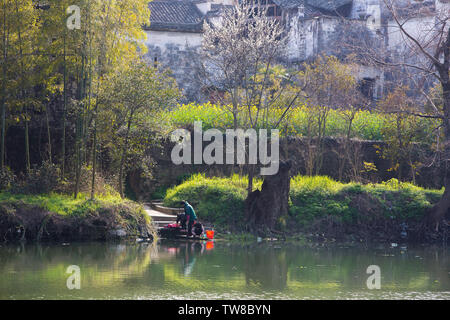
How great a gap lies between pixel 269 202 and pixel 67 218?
5.34 meters

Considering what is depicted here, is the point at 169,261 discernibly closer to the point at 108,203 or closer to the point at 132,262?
the point at 132,262

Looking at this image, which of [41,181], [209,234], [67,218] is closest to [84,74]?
[41,181]

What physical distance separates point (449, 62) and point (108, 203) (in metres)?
9.38

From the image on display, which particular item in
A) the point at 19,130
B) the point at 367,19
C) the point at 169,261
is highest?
the point at 367,19

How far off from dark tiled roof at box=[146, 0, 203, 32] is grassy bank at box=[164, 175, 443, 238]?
45.7ft

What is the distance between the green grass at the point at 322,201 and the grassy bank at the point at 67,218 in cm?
254

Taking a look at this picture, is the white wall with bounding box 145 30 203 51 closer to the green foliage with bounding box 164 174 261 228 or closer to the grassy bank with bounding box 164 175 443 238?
the green foliage with bounding box 164 174 261 228

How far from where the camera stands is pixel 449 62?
17219 millimetres

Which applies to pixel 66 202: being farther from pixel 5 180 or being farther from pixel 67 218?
pixel 5 180

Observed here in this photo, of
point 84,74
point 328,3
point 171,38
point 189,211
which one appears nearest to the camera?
point 189,211

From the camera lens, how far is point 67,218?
611 inches

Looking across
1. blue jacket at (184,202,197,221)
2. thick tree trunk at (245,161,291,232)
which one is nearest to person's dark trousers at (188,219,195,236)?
blue jacket at (184,202,197,221)

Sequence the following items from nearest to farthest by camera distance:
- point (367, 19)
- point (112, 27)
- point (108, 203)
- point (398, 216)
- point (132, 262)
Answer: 1. point (132, 262)
2. point (108, 203)
3. point (112, 27)
4. point (398, 216)
5. point (367, 19)
